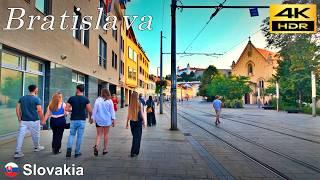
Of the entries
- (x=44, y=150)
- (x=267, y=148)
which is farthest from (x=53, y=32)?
(x=267, y=148)

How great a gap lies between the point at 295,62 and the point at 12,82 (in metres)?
23.5

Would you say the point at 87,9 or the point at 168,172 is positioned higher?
the point at 87,9

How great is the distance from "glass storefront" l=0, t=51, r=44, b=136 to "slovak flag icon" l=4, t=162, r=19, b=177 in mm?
3871

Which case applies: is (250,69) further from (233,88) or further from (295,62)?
(295,62)

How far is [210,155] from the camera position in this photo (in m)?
7.66

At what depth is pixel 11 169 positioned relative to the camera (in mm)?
5781

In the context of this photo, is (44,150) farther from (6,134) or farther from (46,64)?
(46,64)

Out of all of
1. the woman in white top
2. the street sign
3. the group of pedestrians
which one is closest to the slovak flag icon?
the group of pedestrians

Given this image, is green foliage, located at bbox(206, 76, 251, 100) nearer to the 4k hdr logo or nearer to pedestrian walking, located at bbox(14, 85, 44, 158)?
the 4k hdr logo

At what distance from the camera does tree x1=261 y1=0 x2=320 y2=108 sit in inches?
527

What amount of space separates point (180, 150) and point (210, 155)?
3.28ft

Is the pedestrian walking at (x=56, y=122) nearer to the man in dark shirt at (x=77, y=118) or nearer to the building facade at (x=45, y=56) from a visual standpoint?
the man in dark shirt at (x=77, y=118)

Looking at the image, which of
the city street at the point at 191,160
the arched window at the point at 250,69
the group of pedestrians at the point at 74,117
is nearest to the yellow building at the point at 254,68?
the arched window at the point at 250,69

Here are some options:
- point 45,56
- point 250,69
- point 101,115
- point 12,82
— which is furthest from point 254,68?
point 101,115
